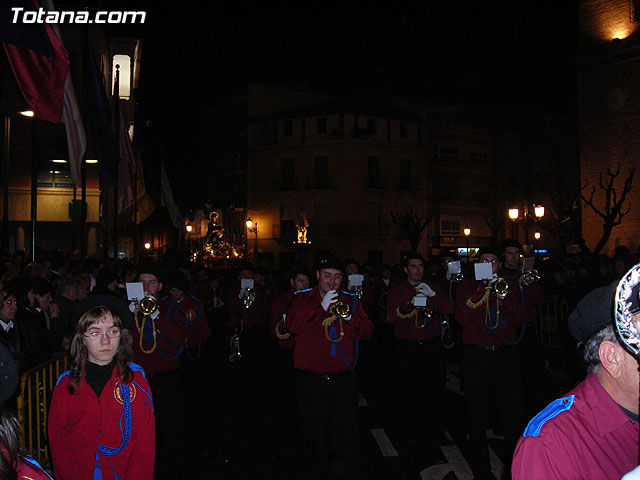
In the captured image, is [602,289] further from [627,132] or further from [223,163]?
[223,163]

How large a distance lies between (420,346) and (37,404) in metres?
4.10

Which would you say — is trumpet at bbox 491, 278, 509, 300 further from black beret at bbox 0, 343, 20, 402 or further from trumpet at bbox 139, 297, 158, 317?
black beret at bbox 0, 343, 20, 402

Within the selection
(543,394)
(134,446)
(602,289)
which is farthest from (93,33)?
(602,289)

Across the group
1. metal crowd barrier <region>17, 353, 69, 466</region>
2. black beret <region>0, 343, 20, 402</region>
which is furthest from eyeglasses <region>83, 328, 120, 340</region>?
black beret <region>0, 343, 20, 402</region>

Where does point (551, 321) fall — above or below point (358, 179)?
below

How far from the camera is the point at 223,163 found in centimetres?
5581

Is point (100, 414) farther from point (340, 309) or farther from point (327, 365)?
point (340, 309)

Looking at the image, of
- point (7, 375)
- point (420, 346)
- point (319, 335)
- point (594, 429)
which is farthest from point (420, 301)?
point (7, 375)

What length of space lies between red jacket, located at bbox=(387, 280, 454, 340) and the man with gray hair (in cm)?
511

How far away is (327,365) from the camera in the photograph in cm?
532

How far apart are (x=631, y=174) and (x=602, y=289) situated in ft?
88.5

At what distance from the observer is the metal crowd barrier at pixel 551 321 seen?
1115 centimetres

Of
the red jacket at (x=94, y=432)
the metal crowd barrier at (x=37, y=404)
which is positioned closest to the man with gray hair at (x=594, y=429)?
the red jacket at (x=94, y=432)

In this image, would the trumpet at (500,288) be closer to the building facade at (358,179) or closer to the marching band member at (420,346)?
the marching band member at (420,346)
